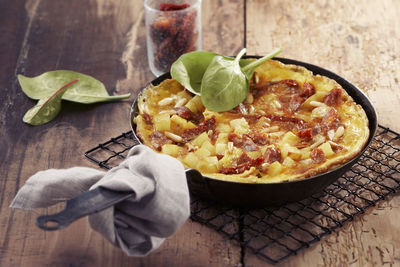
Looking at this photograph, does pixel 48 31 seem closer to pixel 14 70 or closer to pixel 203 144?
pixel 14 70

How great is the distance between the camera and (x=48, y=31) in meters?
4.37

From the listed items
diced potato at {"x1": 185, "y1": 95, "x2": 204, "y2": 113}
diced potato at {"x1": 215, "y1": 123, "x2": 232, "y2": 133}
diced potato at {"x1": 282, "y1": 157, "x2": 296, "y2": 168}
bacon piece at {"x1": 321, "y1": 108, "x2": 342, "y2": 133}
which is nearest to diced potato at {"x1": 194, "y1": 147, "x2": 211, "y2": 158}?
diced potato at {"x1": 215, "y1": 123, "x2": 232, "y2": 133}

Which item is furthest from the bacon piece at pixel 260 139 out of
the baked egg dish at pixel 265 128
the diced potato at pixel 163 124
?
the diced potato at pixel 163 124

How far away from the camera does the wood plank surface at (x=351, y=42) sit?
3.31 meters

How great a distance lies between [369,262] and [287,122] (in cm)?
83

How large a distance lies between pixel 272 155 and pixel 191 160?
1.21 feet

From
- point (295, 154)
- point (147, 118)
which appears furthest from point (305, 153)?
point (147, 118)

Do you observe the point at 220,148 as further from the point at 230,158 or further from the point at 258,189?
the point at 258,189

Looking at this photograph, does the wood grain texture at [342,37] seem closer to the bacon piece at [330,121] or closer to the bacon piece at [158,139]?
the bacon piece at [330,121]

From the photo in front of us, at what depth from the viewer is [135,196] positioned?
210 centimetres

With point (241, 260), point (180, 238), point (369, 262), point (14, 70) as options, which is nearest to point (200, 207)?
point (180, 238)

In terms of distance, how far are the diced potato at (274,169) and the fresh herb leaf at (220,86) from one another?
0.56 m

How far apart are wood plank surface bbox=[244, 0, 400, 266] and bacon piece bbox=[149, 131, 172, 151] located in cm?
92

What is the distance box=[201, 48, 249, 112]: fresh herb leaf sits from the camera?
2920 millimetres
